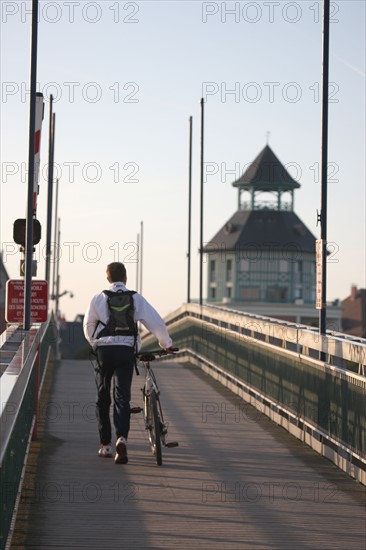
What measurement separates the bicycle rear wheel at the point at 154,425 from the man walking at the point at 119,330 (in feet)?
0.96

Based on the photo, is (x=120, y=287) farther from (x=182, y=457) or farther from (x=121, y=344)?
(x=182, y=457)

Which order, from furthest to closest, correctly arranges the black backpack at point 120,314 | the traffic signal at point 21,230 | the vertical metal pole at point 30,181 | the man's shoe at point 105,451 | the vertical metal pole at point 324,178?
the traffic signal at point 21,230
the vertical metal pole at point 324,178
the vertical metal pole at point 30,181
the man's shoe at point 105,451
the black backpack at point 120,314

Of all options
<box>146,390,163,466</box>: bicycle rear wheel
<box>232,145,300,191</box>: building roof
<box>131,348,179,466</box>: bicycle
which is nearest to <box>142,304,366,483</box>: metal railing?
<box>131,348,179,466</box>: bicycle

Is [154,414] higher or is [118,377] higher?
[118,377]

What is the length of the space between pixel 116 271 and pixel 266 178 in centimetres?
10172

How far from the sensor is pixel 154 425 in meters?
12.5

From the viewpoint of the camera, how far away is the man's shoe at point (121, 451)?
12.4m

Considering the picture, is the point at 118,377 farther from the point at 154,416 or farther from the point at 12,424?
the point at 12,424

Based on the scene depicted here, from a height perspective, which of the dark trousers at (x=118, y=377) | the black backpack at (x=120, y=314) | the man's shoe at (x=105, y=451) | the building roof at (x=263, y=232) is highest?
the building roof at (x=263, y=232)

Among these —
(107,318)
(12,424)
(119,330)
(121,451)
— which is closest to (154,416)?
(121,451)

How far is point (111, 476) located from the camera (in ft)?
38.6

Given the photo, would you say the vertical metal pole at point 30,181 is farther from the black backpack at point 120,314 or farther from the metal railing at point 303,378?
the metal railing at point 303,378

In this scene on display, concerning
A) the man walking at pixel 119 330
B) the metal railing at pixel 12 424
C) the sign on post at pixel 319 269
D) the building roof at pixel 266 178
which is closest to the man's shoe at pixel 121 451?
the man walking at pixel 119 330

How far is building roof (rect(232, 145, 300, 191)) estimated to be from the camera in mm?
113312
